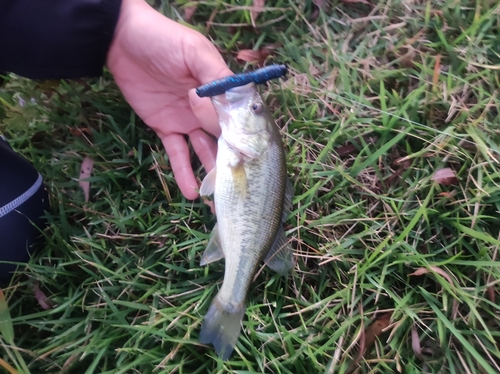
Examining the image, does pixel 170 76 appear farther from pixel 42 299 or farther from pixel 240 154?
pixel 42 299

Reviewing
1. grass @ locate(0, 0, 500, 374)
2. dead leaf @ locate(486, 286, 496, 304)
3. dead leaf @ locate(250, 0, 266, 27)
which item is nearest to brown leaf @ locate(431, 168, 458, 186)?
grass @ locate(0, 0, 500, 374)

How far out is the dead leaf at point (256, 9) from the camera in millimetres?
2699

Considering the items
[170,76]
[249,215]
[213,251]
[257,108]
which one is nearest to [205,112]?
[170,76]

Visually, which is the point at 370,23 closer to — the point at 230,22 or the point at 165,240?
the point at 230,22

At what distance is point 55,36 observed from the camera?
7.72 feet

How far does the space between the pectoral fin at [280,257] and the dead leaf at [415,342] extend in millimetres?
771

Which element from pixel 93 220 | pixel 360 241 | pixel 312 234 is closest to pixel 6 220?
pixel 93 220

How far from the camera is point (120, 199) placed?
2588 millimetres

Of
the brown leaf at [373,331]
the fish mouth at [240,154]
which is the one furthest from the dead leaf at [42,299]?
the brown leaf at [373,331]

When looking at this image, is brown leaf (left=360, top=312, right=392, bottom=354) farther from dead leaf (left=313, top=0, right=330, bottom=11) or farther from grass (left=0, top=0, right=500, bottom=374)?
dead leaf (left=313, top=0, right=330, bottom=11)

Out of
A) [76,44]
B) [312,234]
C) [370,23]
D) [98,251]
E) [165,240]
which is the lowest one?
[98,251]

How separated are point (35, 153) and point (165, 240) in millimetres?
1141

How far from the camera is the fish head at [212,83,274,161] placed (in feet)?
6.95

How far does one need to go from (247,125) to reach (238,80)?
0.25m
